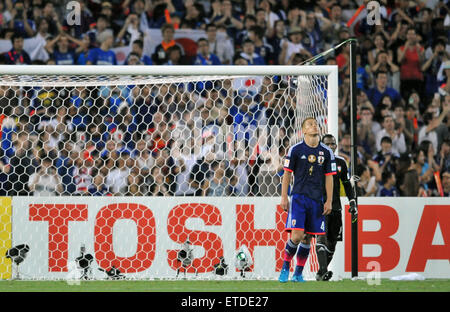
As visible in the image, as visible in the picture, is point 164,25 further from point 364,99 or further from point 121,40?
point 364,99

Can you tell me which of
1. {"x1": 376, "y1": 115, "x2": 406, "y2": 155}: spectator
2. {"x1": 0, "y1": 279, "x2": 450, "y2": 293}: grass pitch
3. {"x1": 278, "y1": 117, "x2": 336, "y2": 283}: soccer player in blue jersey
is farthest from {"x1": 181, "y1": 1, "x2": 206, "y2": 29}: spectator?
{"x1": 0, "y1": 279, "x2": 450, "y2": 293}: grass pitch

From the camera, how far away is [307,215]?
23.3 feet

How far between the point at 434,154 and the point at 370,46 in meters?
2.24

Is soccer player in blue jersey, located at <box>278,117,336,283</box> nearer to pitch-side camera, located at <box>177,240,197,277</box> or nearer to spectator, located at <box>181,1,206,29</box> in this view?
pitch-side camera, located at <box>177,240,197,277</box>

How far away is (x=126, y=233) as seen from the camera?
27.5 ft

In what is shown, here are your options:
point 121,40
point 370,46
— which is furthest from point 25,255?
point 370,46

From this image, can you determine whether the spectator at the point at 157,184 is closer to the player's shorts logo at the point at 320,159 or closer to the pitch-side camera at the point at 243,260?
the pitch-side camera at the point at 243,260

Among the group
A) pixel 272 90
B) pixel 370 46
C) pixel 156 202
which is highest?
pixel 370 46

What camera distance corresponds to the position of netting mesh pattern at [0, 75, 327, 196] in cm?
872

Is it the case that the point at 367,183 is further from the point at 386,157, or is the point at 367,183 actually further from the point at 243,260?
the point at 243,260

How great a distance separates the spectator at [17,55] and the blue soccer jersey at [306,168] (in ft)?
18.8

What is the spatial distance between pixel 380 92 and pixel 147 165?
452cm

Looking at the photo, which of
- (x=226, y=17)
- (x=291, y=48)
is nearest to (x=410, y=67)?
(x=291, y=48)

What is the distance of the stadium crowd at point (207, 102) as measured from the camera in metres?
8.88
